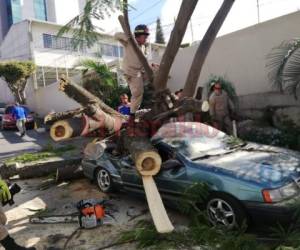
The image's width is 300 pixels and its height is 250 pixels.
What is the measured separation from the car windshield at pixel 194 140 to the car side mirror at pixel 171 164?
0.55 feet

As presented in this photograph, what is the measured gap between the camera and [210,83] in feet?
35.1

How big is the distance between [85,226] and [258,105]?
617cm

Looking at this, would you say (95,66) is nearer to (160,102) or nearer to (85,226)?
(160,102)

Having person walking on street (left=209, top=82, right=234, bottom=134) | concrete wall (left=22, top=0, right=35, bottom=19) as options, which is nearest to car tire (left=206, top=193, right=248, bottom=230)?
person walking on street (left=209, top=82, right=234, bottom=134)

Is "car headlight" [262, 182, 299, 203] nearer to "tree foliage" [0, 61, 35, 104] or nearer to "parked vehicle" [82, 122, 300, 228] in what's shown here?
"parked vehicle" [82, 122, 300, 228]

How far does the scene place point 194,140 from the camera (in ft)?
20.7

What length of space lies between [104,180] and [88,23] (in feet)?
10.3

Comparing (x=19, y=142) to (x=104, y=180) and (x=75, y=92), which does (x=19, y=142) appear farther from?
(x=75, y=92)

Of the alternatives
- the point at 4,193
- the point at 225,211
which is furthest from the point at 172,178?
the point at 4,193

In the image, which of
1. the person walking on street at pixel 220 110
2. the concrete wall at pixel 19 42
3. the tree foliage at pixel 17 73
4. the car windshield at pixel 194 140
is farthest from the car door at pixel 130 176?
the concrete wall at pixel 19 42

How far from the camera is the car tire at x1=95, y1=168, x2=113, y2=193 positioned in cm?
745

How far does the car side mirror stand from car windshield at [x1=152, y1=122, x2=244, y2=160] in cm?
17

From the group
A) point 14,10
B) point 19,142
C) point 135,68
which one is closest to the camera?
point 135,68

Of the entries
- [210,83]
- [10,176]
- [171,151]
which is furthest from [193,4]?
[10,176]
